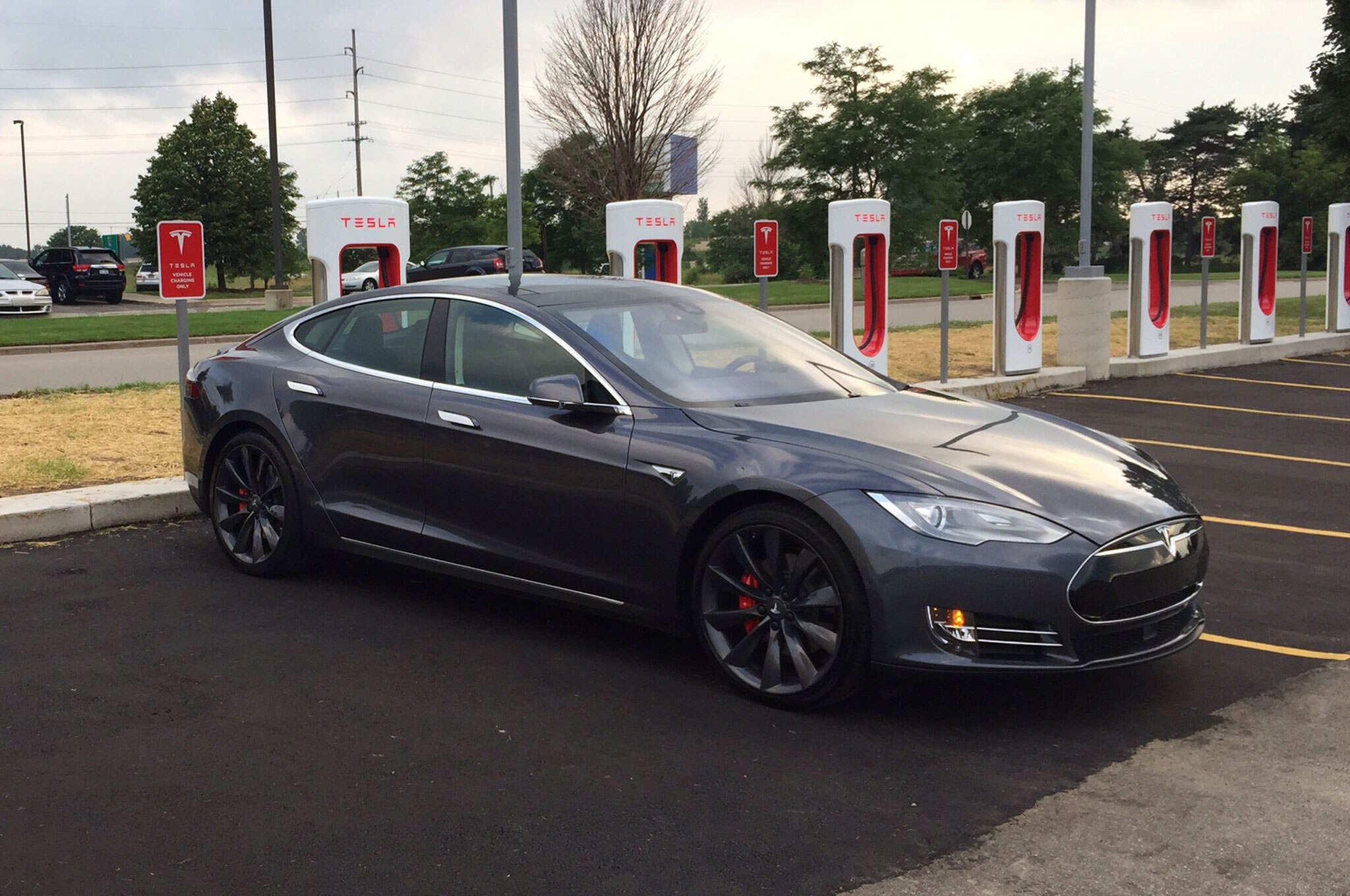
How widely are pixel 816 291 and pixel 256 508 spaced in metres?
31.4

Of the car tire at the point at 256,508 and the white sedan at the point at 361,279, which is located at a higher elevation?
the white sedan at the point at 361,279

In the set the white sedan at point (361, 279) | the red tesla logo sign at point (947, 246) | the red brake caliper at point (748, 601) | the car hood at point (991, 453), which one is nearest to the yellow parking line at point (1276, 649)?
the car hood at point (991, 453)

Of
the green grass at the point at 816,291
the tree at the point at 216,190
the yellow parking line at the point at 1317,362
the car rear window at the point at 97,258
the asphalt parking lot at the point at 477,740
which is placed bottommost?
the asphalt parking lot at the point at 477,740

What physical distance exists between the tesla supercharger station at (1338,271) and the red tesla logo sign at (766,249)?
12.4m

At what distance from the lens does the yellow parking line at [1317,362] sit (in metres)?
18.1

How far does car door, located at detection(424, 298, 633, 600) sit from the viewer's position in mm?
5070

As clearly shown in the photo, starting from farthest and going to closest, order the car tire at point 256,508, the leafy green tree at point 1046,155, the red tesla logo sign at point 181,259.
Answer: the leafy green tree at point 1046,155, the red tesla logo sign at point 181,259, the car tire at point 256,508

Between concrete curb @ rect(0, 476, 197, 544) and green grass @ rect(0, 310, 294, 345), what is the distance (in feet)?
43.4

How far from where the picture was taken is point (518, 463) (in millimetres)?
5297

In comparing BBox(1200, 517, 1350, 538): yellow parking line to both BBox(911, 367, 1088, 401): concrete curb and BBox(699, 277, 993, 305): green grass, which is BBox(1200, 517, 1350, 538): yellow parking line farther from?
BBox(699, 277, 993, 305): green grass

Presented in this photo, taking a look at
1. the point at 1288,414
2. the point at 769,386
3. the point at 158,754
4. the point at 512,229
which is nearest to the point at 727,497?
the point at 769,386

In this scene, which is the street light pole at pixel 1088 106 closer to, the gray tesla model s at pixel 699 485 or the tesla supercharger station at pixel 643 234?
the tesla supercharger station at pixel 643 234

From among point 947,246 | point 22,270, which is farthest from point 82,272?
point 947,246

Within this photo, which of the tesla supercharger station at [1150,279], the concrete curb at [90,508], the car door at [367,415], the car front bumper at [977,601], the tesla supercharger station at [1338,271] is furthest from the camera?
the tesla supercharger station at [1338,271]
